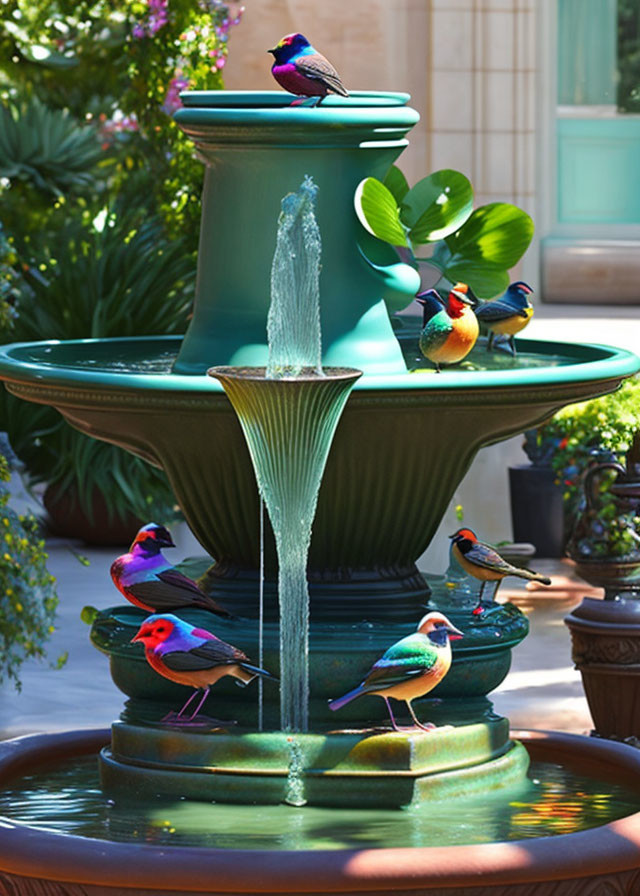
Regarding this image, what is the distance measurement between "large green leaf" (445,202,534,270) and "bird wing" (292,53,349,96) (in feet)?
1.85

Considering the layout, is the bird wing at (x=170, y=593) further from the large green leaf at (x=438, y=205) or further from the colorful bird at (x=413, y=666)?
the large green leaf at (x=438, y=205)

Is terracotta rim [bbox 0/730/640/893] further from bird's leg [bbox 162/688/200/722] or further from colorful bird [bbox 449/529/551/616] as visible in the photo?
colorful bird [bbox 449/529/551/616]

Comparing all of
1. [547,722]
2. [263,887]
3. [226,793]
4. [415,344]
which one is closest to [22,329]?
[547,722]

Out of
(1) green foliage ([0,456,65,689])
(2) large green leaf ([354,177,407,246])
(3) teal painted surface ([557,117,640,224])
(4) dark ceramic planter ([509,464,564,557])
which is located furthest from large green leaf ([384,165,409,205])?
(3) teal painted surface ([557,117,640,224])

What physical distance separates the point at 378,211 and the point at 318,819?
1.39 metres

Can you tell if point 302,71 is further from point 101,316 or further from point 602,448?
point 101,316

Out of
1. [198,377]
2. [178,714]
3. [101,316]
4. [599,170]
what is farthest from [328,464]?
[599,170]

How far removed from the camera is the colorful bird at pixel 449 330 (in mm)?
5016

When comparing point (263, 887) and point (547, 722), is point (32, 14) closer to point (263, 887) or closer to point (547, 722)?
point (547, 722)

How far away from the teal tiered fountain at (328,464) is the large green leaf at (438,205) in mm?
172

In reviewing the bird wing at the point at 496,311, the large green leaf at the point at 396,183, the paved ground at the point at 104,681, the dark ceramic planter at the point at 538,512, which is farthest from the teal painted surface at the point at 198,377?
the dark ceramic planter at the point at 538,512

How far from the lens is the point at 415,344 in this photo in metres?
5.81

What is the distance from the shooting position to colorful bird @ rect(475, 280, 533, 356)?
5.46m

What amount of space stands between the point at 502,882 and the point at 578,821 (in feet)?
1.89
